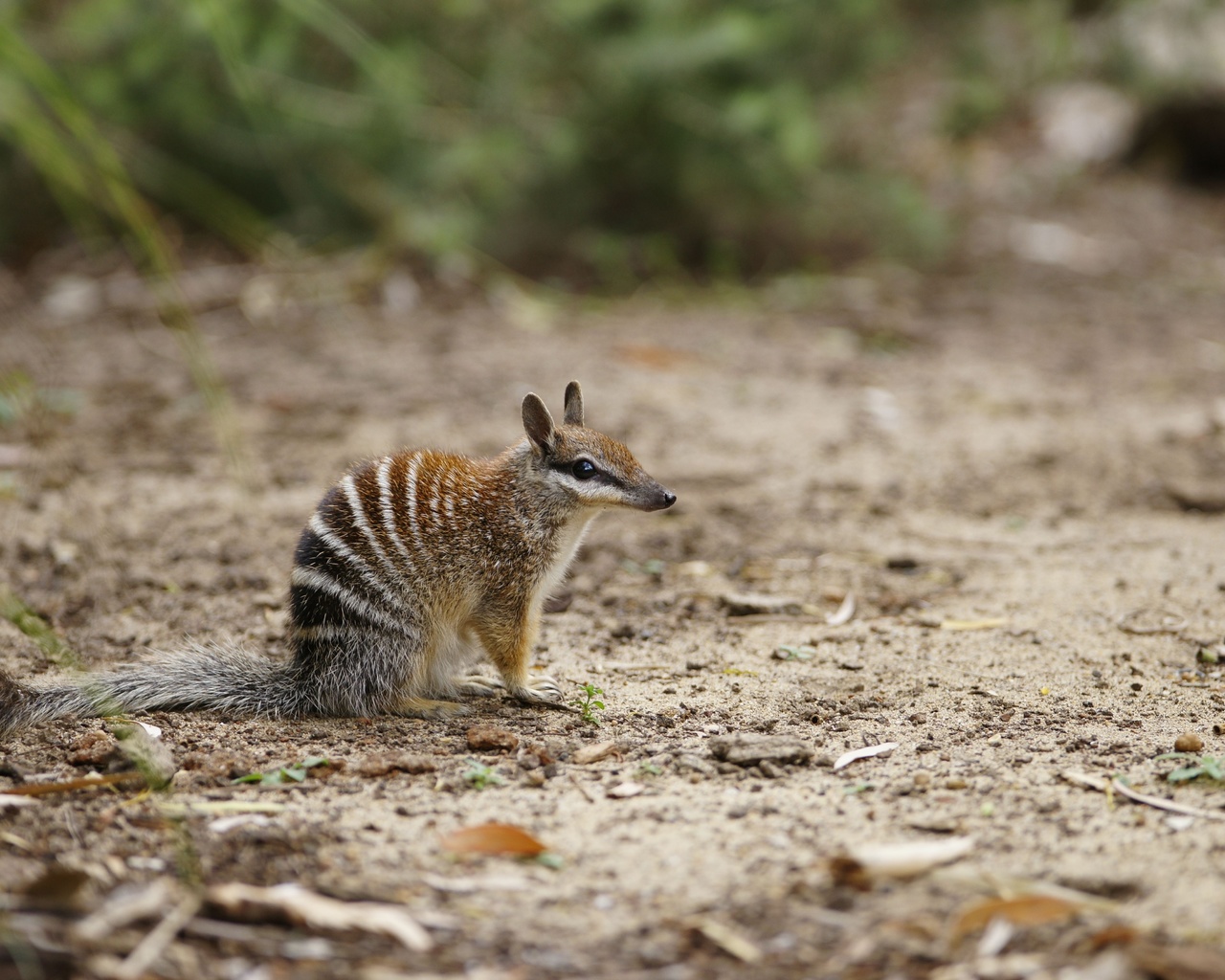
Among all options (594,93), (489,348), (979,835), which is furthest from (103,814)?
(594,93)

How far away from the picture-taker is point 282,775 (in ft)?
10.2

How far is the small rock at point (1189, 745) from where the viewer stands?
314cm

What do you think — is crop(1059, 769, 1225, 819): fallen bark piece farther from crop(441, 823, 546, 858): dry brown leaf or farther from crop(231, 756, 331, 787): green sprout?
crop(231, 756, 331, 787): green sprout

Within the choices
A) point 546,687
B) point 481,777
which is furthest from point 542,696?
point 481,777

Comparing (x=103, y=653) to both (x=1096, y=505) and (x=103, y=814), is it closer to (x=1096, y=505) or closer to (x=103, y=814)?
(x=103, y=814)

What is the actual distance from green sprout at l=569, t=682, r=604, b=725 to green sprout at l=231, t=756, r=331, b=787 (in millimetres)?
736

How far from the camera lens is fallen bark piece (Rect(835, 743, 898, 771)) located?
10.5 ft

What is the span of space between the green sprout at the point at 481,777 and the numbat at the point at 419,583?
2.07 feet

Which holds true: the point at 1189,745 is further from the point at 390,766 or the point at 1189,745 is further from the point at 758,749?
the point at 390,766

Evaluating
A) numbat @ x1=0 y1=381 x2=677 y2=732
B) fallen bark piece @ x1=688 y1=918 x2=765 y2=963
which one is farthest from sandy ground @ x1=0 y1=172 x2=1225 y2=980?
numbat @ x1=0 y1=381 x2=677 y2=732

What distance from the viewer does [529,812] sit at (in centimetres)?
290

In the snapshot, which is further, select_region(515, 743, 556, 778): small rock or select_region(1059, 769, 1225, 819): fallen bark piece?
select_region(515, 743, 556, 778): small rock

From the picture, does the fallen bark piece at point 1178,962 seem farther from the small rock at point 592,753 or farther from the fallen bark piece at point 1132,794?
the small rock at point 592,753

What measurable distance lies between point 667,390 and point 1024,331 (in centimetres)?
281
